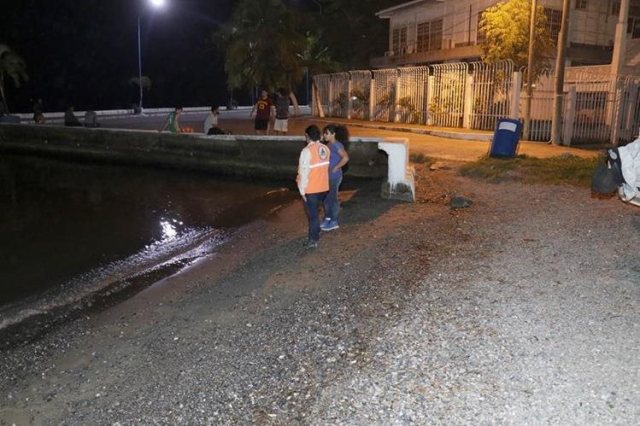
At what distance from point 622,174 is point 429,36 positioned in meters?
26.9

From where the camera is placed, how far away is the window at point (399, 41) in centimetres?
3497

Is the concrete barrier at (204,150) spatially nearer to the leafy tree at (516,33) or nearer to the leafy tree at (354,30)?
the leafy tree at (516,33)

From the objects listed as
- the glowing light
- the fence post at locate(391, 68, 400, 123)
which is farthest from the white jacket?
the fence post at locate(391, 68, 400, 123)

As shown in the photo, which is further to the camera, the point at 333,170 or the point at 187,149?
the point at 187,149

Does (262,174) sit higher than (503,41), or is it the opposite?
(503,41)

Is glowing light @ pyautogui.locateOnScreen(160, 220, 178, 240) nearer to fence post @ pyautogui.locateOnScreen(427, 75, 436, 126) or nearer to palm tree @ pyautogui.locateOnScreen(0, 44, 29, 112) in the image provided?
fence post @ pyautogui.locateOnScreen(427, 75, 436, 126)

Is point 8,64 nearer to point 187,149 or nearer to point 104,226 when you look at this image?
point 187,149

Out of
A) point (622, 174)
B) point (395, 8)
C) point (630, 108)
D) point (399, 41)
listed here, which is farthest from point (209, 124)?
point (399, 41)

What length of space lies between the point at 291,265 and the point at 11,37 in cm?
5083

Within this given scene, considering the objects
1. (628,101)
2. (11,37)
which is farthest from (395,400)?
(11,37)

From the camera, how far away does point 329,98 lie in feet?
109

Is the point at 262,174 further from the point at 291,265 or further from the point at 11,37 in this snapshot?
the point at 11,37

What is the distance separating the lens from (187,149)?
1916 cm

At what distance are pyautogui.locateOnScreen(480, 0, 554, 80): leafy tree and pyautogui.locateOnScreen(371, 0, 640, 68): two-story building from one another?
2.94m
